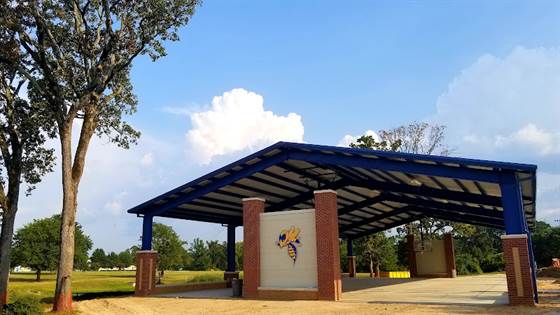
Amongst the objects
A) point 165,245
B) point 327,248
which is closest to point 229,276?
point 327,248

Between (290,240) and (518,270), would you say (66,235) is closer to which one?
(290,240)

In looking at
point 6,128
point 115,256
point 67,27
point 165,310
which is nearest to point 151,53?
point 67,27

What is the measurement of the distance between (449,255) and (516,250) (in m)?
25.5

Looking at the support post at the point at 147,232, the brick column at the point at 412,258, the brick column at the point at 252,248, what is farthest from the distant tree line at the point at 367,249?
the brick column at the point at 252,248

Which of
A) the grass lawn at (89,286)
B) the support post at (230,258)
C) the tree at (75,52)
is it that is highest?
the tree at (75,52)

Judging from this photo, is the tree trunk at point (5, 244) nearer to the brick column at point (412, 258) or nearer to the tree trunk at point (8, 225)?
the tree trunk at point (8, 225)

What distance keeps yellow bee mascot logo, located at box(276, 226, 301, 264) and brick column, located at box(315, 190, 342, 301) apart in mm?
1290

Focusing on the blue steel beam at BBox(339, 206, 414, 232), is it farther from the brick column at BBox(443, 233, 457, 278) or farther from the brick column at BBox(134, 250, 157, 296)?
the brick column at BBox(134, 250, 157, 296)

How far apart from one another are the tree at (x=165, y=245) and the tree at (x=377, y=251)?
76.2 feet

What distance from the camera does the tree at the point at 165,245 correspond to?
59.2 meters

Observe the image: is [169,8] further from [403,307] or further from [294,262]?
[403,307]

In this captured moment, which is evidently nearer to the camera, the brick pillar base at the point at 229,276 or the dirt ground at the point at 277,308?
the dirt ground at the point at 277,308

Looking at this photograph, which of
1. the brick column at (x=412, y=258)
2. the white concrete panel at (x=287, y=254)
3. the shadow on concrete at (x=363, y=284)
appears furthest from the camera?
the brick column at (x=412, y=258)

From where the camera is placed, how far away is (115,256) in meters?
155
